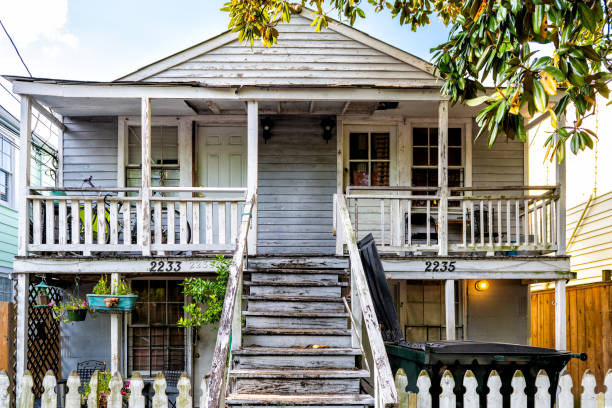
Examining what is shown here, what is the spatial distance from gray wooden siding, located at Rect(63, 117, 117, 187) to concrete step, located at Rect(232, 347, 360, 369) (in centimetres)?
522

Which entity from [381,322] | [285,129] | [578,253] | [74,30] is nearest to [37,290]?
[285,129]

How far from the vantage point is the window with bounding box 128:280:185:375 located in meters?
9.98

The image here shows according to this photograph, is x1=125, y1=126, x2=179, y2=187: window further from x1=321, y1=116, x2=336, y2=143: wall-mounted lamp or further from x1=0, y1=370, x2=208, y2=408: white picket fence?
x1=0, y1=370, x2=208, y2=408: white picket fence

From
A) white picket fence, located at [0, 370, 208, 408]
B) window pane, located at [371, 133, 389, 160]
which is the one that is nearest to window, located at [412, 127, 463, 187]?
window pane, located at [371, 133, 389, 160]

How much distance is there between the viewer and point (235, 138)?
1030 cm

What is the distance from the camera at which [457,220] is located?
934cm

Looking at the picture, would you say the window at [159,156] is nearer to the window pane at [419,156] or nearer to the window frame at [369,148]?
the window frame at [369,148]

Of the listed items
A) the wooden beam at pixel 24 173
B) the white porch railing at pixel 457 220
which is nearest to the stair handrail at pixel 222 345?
the white porch railing at pixel 457 220

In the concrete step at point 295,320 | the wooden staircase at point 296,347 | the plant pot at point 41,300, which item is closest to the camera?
the wooden staircase at point 296,347

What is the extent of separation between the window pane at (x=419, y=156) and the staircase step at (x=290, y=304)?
404 cm

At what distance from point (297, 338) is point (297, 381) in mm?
752

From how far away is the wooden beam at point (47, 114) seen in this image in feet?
28.9

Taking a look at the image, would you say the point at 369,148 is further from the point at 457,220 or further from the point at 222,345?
the point at 222,345

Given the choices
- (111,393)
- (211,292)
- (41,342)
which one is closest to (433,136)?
(211,292)
